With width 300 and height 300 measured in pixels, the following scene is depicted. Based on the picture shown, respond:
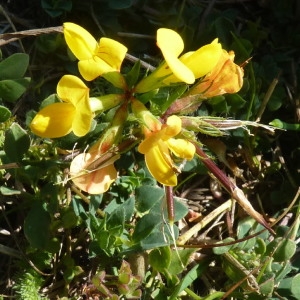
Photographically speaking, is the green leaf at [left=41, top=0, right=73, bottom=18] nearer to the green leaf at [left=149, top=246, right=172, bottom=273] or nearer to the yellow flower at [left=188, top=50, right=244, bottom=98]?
the yellow flower at [left=188, top=50, right=244, bottom=98]

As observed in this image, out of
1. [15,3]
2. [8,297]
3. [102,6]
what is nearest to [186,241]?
[8,297]

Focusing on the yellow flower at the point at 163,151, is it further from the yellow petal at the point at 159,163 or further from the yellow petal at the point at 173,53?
the yellow petal at the point at 173,53

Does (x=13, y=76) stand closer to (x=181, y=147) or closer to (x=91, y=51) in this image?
(x=91, y=51)

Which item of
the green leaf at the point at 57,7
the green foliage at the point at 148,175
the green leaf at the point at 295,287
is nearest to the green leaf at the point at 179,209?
the green foliage at the point at 148,175

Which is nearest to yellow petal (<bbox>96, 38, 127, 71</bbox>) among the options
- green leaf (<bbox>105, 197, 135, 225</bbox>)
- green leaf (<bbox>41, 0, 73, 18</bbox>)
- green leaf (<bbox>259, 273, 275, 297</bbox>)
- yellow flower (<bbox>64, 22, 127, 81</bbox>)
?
yellow flower (<bbox>64, 22, 127, 81</bbox>)

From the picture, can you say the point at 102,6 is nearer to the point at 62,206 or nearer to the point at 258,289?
the point at 62,206
